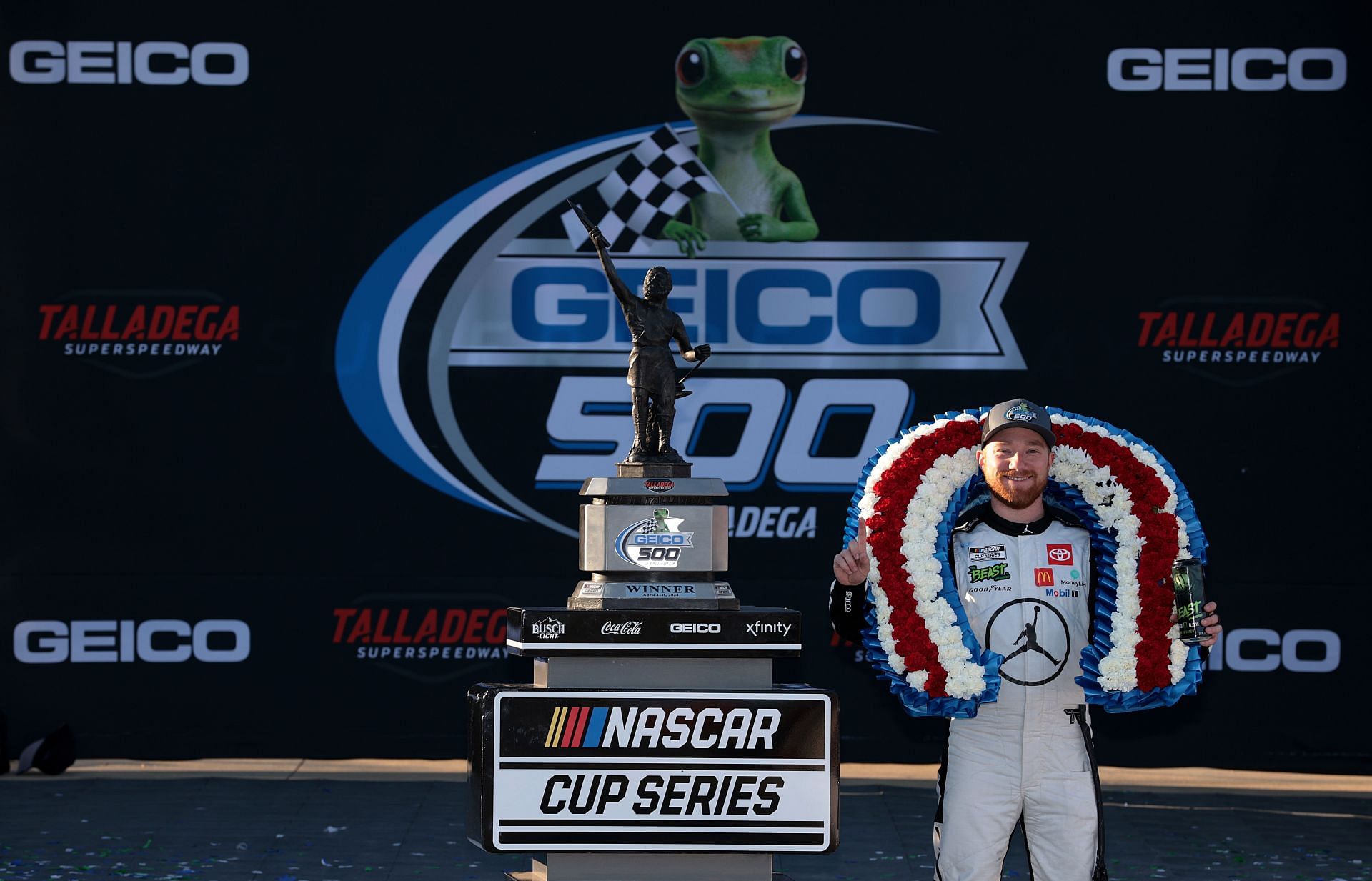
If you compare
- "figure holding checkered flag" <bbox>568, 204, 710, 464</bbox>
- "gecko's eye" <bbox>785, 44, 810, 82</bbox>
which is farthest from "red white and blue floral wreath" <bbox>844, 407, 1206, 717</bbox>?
"gecko's eye" <bbox>785, 44, 810, 82</bbox>

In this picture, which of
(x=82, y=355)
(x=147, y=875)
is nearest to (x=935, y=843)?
(x=147, y=875)

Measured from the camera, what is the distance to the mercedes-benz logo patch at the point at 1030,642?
12.9ft

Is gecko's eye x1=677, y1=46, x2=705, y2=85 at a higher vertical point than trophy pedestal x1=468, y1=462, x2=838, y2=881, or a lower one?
higher

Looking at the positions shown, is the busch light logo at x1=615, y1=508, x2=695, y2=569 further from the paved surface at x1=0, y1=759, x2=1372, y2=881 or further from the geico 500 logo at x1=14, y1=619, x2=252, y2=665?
the geico 500 logo at x1=14, y1=619, x2=252, y2=665

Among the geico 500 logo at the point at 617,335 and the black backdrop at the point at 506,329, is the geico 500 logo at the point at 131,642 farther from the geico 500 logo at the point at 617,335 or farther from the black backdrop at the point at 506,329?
the geico 500 logo at the point at 617,335

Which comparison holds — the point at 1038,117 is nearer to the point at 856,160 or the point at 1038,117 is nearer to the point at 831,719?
the point at 856,160

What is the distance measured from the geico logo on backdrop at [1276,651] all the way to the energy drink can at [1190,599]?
345cm

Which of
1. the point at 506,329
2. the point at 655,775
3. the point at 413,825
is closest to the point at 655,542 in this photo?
the point at 655,775

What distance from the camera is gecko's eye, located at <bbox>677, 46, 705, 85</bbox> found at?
286 inches

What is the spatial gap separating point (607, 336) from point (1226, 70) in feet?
9.92

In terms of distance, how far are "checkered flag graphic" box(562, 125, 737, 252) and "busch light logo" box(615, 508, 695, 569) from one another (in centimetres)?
287

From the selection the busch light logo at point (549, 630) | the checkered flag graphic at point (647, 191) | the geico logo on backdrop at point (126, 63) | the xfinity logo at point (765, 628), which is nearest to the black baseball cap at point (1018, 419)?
the xfinity logo at point (765, 628)

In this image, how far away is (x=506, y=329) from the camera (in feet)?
23.8

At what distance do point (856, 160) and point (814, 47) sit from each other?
544 mm
